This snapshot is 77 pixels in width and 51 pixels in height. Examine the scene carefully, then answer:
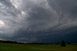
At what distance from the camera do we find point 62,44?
7531cm

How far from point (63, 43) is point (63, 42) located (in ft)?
1.95

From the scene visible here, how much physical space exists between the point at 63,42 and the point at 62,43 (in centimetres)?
82

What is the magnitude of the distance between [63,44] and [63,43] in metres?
0.55

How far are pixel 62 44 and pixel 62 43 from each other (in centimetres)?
55

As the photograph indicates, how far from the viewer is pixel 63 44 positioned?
7525 centimetres

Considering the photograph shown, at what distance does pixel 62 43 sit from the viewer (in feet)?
248

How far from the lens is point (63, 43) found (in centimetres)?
7544

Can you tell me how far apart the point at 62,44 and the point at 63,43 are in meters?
0.78

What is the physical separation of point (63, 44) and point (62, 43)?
75cm

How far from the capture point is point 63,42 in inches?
2982
